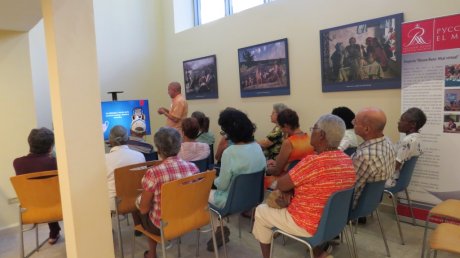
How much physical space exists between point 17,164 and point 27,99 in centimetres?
105

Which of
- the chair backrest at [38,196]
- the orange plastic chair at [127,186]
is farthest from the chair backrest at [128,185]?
the chair backrest at [38,196]

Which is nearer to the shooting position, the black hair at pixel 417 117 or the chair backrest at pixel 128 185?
the chair backrest at pixel 128 185

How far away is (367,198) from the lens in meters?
2.30

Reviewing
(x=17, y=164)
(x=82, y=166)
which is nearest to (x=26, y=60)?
(x=17, y=164)

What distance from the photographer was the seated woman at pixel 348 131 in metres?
3.29

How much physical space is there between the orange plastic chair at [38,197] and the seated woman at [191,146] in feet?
3.82

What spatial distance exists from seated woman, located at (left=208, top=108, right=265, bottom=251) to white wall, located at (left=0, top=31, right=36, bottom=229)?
7.74 ft

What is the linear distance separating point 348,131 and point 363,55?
917mm

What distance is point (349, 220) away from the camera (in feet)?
7.61

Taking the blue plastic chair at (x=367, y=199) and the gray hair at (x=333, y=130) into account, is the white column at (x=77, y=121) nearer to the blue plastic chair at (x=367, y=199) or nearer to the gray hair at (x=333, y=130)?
the gray hair at (x=333, y=130)

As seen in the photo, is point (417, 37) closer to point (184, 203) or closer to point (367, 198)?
point (367, 198)

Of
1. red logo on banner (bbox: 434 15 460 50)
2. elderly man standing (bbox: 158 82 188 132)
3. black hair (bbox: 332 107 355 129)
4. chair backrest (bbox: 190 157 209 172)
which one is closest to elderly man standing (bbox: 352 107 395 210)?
black hair (bbox: 332 107 355 129)

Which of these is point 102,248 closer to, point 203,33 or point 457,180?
point 457,180

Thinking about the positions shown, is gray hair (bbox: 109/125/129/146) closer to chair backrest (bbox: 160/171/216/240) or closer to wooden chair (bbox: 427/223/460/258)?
chair backrest (bbox: 160/171/216/240)
